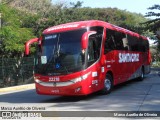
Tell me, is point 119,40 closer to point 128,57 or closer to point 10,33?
point 128,57

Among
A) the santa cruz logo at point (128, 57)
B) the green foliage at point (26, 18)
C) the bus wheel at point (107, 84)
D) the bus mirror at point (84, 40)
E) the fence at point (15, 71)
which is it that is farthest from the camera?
the green foliage at point (26, 18)

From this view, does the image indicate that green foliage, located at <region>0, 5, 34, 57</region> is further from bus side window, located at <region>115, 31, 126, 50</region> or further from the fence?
bus side window, located at <region>115, 31, 126, 50</region>

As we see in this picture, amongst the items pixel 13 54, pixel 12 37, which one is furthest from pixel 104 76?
pixel 13 54

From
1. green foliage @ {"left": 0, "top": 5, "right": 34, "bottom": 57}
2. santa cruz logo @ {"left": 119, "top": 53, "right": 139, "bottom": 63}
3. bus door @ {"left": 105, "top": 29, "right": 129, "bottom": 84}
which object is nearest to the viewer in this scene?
bus door @ {"left": 105, "top": 29, "right": 129, "bottom": 84}

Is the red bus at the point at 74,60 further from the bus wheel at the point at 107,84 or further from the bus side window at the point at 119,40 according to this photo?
the bus side window at the point at 119,40

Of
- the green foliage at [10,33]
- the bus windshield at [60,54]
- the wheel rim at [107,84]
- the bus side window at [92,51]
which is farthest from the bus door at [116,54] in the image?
the green foliage at [10,33]

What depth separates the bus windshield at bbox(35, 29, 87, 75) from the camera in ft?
45.4

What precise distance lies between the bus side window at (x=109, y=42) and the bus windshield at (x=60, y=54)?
6.11 feet

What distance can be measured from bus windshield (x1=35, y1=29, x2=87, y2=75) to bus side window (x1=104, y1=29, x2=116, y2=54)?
1862 millimetres

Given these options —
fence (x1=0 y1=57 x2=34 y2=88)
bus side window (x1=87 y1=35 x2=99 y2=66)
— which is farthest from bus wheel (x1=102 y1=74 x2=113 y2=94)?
fence (x1=0 y1=57 x2=34 y2=88)

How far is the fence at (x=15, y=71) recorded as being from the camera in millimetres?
24098

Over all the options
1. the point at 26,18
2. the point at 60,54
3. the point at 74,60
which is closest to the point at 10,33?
the point at 26,18

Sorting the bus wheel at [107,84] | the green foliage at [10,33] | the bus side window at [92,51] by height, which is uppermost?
the green foliage at [10,33]

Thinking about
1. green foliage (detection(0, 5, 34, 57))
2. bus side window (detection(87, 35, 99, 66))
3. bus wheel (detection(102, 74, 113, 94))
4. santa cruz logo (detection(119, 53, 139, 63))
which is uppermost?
green foliage (detection(0, 5, 34, 57))
